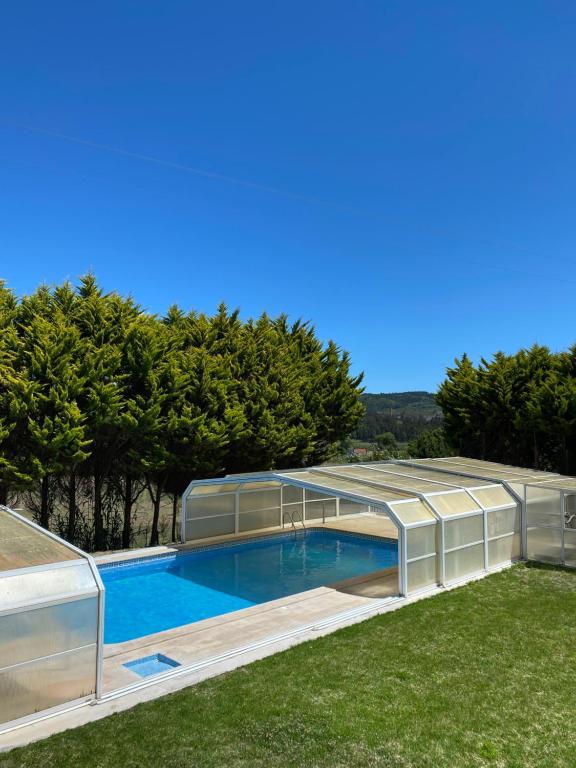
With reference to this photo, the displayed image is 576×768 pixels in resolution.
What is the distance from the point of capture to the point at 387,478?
1653cm

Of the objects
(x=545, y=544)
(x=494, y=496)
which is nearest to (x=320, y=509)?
(x=494, y=496)

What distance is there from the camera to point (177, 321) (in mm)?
23250

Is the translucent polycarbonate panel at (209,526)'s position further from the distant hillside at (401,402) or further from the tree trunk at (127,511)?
the distant hillside at (401,402)

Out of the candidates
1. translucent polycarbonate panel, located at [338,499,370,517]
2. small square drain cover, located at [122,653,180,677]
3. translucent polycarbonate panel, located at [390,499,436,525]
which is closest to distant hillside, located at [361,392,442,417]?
translucent polycarbonate panel, located at [338,499,370,517]

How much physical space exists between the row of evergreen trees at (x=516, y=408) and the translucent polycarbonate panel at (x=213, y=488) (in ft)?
40.9

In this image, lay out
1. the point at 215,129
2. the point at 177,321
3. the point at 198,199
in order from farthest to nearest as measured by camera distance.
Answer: the point at 177,321, the point at 198,199, the point at 215,129

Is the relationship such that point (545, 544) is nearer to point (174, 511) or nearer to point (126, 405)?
point (174, 511)

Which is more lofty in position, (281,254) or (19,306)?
(281,254)

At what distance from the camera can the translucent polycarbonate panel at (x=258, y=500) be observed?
2016 cm

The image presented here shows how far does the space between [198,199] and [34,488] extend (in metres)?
11.9

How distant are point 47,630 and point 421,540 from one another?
8776mm

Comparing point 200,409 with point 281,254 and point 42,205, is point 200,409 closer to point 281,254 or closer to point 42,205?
point 42,205

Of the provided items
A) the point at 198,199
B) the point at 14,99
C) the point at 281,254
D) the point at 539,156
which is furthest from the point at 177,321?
the point at 539,156

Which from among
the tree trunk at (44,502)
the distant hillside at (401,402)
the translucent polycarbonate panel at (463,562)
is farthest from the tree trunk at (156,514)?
the distant hillside at (401,402)
